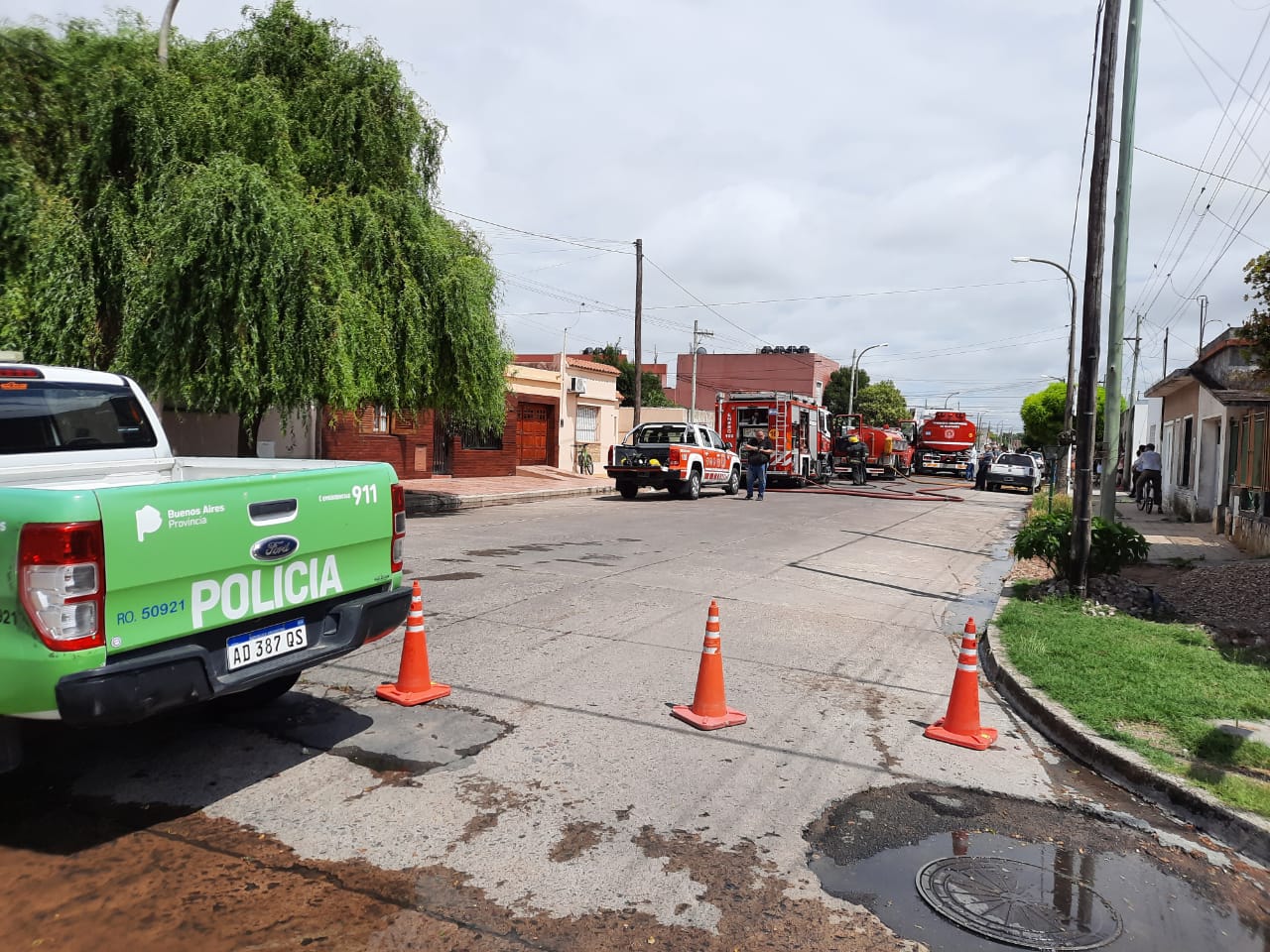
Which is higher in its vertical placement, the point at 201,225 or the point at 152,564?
the point at 201,225

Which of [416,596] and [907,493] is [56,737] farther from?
[907,493]

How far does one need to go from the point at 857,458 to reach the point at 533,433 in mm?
12851

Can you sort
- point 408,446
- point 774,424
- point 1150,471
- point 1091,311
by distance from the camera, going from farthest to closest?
point 774,424 < point 408,446 < point 1150,471 < point 1091,311

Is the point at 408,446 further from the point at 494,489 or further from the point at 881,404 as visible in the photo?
the point at 881,404

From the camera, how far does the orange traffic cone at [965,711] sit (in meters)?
5.47

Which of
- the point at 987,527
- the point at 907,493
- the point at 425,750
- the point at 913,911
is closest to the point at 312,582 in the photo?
the point at 425,750

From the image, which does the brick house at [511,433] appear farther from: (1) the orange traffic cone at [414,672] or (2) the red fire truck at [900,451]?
(1) the orange traffic cone at [414,672]

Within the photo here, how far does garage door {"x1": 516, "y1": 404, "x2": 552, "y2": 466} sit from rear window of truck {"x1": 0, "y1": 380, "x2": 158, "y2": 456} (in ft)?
85.9

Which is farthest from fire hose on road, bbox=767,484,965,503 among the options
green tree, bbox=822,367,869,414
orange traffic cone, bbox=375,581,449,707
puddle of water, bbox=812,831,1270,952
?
green tree, bbox=822,367,869,414

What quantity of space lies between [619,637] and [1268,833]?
464 centimetres

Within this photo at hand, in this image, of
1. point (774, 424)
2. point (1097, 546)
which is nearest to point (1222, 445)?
point (1097, 546)

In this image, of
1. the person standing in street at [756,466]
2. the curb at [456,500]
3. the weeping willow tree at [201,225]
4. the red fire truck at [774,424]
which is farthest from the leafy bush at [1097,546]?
the red fire truck at [774,424]

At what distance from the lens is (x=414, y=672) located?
578cm

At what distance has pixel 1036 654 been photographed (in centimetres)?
718
